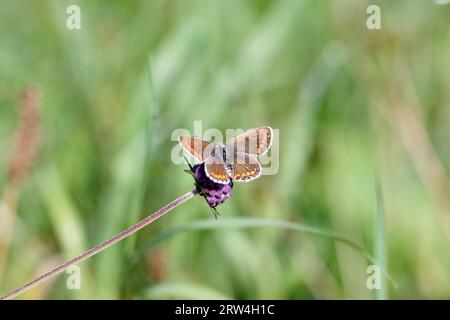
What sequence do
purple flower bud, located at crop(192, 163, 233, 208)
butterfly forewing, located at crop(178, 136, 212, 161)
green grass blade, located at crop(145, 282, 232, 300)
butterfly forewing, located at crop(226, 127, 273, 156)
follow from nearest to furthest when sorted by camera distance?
purple flower bud, located at crop(192, 163, 233, 208) → butterfly forewing, located at crop(178, 136, 212, 161) → butterfly forewing, located at crop(226, 127, 273, 156) → green grass blade, located at crop(145, 282, 232, 300)

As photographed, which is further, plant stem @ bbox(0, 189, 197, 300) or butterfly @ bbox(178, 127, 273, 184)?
butterfly @ bbox(178, 127, 273, 184)

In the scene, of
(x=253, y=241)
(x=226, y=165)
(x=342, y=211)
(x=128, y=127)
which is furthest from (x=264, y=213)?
(x=226, y=165)

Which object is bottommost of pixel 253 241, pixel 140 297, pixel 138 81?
pixel 140 297

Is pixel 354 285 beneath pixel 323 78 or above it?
beneath

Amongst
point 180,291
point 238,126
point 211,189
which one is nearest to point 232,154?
point 211,189

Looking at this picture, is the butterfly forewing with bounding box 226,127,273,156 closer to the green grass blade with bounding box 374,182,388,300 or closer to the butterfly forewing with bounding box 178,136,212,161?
the butterfly forewing with bounding box 178,136,212,161

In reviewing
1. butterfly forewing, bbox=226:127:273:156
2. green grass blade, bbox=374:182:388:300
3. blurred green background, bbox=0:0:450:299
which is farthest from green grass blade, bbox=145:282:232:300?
butterfly forewing, bbox=226:127:273:156

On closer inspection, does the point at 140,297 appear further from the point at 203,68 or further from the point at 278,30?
the point at 278,30

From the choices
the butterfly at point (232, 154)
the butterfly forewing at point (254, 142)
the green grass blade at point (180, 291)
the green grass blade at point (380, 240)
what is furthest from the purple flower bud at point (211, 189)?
the green grass blade at point (180, 291)
